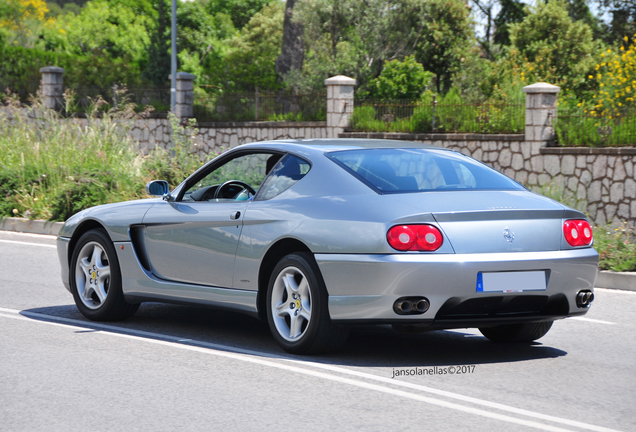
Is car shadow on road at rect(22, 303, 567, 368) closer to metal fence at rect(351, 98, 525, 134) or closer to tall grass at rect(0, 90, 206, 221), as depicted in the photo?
tall grass at rect(0, 90, 206, 221)

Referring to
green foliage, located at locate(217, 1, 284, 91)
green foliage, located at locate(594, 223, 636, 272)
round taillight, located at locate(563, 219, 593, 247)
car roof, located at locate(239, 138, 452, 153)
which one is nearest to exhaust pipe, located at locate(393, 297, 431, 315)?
round taillight, located at locate(563, 219, 593, 247)

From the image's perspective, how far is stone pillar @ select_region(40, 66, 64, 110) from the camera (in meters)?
30.9

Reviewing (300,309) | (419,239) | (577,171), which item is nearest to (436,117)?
(577,171)

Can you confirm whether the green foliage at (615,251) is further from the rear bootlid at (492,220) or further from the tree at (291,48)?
the tree at (291,48)

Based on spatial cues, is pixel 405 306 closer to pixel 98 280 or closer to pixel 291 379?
pixel 291 379

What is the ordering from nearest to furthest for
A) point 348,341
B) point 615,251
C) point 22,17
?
1. point 348,341
2. point 615,251
3. point 22,17

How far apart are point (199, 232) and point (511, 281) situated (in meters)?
2.37

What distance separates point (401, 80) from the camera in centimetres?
2583

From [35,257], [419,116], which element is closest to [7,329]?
[35,257]

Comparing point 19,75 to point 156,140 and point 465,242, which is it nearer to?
point 156,140

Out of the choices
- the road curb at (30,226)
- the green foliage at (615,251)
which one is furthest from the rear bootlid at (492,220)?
the road curb at (30,226)

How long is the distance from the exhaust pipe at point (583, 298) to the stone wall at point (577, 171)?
9.21m

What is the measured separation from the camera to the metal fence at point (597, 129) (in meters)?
17.2

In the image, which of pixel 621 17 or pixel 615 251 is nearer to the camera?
pixel 615 251
